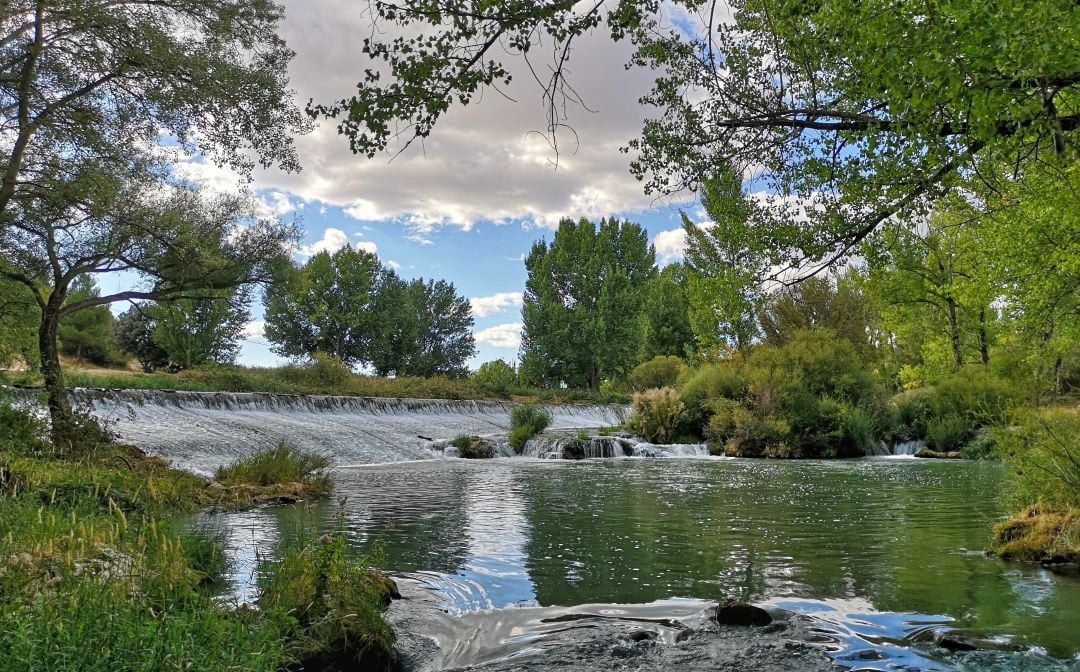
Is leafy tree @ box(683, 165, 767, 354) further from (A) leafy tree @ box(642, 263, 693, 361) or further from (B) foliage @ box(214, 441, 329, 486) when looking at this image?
(A) leafy tree @ box(642, 263, 693, 361)

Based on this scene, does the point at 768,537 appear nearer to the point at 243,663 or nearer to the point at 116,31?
the point at 243,663

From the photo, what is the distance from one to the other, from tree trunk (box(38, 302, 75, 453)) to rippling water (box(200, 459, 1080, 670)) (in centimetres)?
359

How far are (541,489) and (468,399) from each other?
68.3 feet

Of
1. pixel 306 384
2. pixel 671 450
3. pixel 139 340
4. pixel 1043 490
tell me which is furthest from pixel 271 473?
pixel 139 340

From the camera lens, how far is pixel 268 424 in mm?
18438

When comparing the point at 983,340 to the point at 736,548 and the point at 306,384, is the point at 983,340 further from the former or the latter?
the point at 306,384

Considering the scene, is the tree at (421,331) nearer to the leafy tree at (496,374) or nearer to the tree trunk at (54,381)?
the leafy tree at (496,374)

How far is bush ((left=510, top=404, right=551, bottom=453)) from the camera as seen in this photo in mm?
21094

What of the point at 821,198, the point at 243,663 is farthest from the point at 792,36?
the point at 243,663

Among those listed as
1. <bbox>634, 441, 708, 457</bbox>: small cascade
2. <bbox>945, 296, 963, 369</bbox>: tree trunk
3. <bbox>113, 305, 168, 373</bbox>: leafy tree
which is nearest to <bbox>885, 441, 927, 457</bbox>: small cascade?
Result: <bbox>634, 441, 708, 457</bbox>: small cascade

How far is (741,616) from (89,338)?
146 ft

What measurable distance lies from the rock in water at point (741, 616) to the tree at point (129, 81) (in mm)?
10441

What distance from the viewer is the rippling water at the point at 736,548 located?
484 cm

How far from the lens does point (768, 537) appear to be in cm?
774
